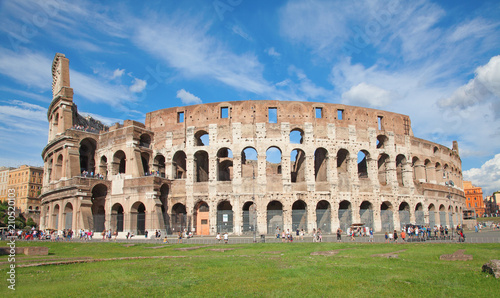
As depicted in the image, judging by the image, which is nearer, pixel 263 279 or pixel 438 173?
pixel 263 279

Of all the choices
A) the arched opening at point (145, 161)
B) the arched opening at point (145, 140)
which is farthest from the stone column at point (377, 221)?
the arched opening at point (145, 140)

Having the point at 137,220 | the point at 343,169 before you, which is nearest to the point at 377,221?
the point at 343,169

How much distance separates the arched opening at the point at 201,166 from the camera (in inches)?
1537

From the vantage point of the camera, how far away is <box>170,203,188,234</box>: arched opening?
36156mm

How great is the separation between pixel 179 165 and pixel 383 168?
905 inches

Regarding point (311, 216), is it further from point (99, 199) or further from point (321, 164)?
point (99, 199)

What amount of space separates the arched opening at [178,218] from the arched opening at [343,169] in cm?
1595

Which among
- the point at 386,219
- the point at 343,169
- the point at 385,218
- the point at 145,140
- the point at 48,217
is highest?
the point at 145,140

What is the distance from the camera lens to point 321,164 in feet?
133

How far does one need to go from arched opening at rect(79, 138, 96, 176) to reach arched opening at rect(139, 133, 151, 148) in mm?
7251

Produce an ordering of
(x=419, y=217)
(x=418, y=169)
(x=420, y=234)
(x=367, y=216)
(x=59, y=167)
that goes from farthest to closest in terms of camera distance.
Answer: (x=418, y=169) → (x=419, y=217) → (x=59, y=167) → (x=367, y=216) → (x=420, y=234)

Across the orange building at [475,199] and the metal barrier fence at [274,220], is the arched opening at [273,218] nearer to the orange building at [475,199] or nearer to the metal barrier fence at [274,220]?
the metal barrier fence at [274,220]

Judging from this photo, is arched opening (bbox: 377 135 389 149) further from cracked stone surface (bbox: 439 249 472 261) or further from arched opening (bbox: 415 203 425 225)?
cracked stone surface (bbox: 439 249 472 261)

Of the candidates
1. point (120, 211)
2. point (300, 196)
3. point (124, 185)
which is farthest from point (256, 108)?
point (120, 211)
